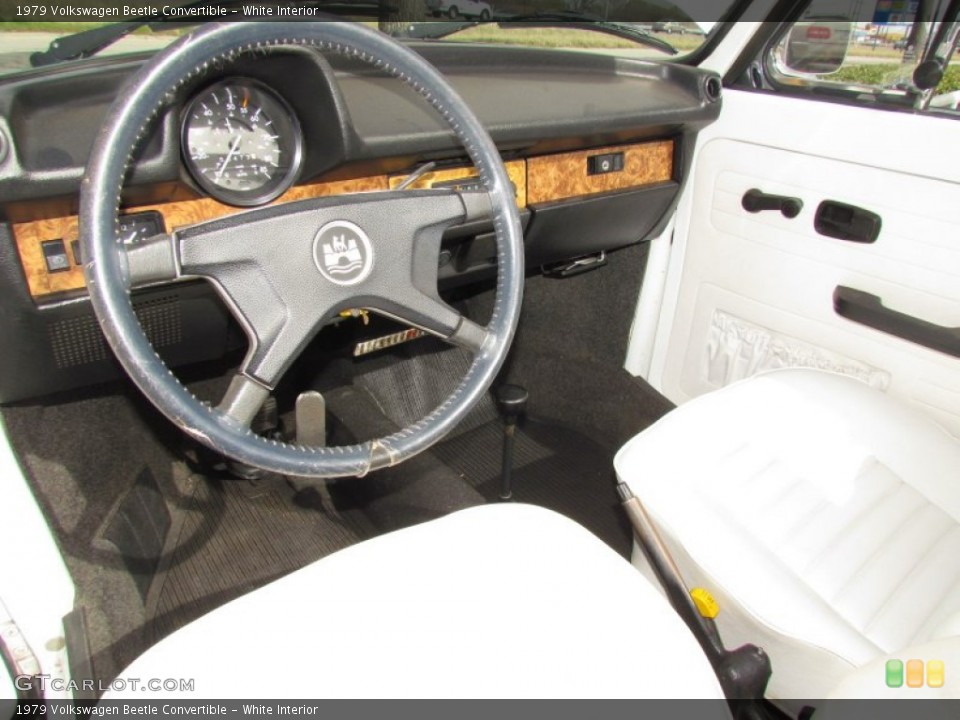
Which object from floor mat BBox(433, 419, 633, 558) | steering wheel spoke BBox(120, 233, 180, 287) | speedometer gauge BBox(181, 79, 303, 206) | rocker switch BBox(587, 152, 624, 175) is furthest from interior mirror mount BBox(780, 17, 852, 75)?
steering wheel spoke BBox(120, 233, 180, 287)

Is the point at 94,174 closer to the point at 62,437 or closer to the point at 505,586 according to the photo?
the point at 505,586

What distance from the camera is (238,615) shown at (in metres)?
0.92

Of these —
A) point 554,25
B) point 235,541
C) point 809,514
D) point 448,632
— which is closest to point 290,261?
point 448,632

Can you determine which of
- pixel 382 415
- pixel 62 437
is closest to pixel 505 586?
pixel 382 415

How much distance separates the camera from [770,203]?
1.69 meters

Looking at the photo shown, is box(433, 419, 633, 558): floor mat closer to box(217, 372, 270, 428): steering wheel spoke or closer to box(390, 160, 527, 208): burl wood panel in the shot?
box(390, 160, 527, 208): burl wood panel

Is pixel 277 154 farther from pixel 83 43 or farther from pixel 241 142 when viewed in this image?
pixel 83 43

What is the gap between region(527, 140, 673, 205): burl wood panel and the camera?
1.63 meters

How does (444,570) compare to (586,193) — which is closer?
(444,570)

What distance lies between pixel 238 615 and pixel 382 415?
951mm

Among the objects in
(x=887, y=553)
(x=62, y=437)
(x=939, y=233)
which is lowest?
(x=62, y=437)

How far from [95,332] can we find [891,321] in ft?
4.96

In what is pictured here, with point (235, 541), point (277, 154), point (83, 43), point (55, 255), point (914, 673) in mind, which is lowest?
point (235, 541)

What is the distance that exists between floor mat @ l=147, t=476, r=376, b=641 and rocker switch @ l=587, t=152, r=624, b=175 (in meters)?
1.02
